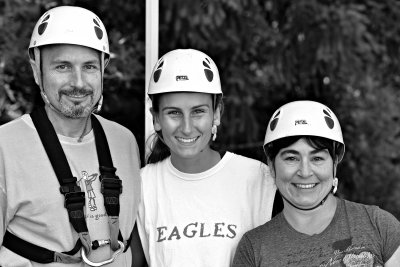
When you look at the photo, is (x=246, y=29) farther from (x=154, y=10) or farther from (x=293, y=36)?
(x=154, y=10)

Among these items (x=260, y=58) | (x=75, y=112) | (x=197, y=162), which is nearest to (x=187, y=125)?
(x=197, y=162)

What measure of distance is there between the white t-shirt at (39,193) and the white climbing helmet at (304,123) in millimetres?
1031

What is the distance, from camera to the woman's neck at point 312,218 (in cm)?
416

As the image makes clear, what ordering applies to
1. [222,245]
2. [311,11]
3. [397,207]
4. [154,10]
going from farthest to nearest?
1. [397,207]
2. [311,11]
3. [154,10]
4. [222,245]

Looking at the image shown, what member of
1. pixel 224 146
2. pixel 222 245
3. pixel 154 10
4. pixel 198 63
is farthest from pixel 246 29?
pixel 222 245

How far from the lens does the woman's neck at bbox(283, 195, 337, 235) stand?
4.16 m

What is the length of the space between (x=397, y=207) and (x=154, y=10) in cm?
520

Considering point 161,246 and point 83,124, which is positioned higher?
point 83,124

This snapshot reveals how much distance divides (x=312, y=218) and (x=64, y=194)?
1.36 meters

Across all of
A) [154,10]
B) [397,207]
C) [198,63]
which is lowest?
[397,207]

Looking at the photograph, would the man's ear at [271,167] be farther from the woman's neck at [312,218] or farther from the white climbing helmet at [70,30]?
the white climbing helmet at [70,30]

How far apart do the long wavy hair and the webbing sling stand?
465 mm

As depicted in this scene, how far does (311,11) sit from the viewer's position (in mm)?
7844

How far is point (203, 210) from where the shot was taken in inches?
171
